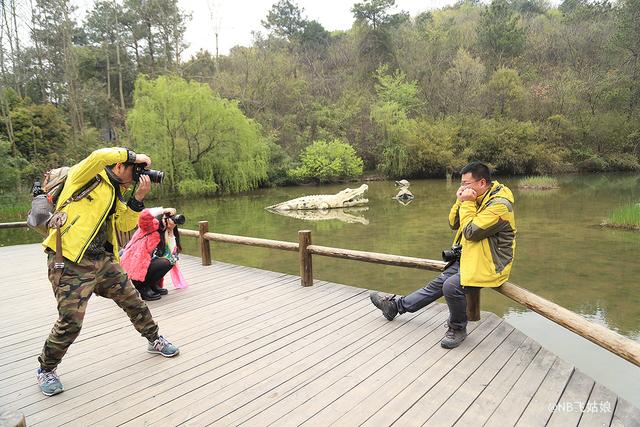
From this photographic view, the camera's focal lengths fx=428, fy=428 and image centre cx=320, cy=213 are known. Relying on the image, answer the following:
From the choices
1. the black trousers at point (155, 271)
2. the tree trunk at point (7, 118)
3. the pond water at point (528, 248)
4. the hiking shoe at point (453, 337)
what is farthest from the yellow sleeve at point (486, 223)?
the tree trunk at point (7, 118)

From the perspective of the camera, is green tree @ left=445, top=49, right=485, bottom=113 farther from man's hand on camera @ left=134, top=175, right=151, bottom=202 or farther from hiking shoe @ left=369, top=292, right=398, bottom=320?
man's hand on camera @ left=134, top=175, right=151, bottom=202

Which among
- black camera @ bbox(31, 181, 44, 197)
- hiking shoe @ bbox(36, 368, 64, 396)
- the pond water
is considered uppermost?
black camera @ bbox(31, 181, 44, 197)

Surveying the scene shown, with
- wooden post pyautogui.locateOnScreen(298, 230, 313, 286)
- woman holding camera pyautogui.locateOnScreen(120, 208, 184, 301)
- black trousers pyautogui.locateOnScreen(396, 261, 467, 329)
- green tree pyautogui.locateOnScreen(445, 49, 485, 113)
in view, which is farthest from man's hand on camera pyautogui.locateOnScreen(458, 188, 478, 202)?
green tree pyautogui.locateOnScreen(445, 49, 485, 113)

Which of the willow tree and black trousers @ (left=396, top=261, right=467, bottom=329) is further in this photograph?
the willow tree

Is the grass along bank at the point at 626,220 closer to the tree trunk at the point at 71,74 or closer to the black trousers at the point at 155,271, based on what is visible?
the black trousers at the point at 155,271

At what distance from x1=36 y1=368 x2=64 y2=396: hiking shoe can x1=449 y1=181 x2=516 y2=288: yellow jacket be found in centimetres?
266

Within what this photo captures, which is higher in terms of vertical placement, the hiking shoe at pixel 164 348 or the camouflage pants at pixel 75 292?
the camouflage pants at pixel 75 292

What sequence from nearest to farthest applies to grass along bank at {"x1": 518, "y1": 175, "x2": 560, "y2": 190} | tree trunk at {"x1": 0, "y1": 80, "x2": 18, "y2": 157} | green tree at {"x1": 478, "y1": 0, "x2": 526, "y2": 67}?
tree trunk at {"x1": 0, "y1": 80, "x2": 18, "y2": 157} → grass along bank at {"x1": 518, "y1": 175, "x2": 560, "y2": 190} → green tree at {"x1": 478, "y1": 0, "x2": 526, "y2": 67}

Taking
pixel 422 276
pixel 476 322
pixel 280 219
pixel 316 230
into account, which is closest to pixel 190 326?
pixel 476 322

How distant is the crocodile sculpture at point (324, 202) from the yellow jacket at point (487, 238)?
491 inches

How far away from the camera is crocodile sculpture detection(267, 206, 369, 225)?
13.1 m

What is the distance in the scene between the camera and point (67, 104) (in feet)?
76.9

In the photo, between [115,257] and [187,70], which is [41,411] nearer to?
[115,257]

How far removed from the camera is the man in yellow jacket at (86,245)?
8.04ft
